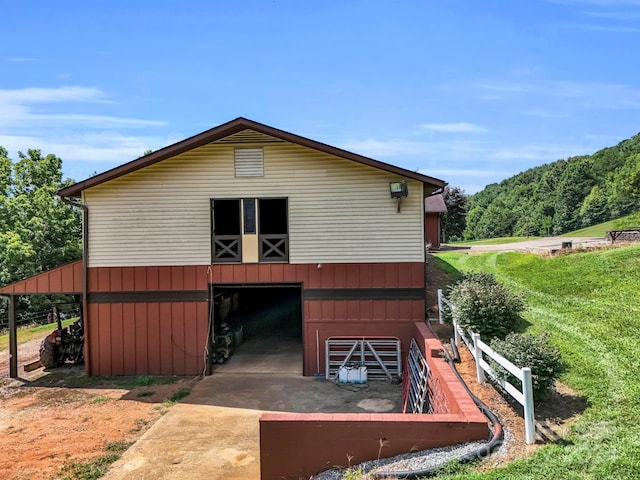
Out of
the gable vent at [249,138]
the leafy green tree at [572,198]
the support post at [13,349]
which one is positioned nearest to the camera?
the gable vent at [249,138]

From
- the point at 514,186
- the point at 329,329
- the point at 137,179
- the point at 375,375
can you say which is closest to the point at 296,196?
the point at 329,329

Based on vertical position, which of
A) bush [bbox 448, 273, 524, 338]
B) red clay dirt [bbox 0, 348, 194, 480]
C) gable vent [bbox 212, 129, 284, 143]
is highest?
gable vent [bbox 212, 129, 284, 143]

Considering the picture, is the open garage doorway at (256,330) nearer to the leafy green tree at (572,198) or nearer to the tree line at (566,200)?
the tree line at (566,200)

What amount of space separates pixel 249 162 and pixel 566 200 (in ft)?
217

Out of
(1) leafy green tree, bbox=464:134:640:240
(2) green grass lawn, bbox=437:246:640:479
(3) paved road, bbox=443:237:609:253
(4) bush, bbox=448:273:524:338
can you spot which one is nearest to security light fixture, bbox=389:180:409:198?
(4) bush, bbox=448:273:524:338

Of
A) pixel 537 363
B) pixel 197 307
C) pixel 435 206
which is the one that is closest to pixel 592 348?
pixel 537 363

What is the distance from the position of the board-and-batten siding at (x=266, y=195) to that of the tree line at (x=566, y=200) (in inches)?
1131

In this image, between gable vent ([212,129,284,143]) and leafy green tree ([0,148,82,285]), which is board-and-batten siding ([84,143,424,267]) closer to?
gable vent ([212,129,284,143])

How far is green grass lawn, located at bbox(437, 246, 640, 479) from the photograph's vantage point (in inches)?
160

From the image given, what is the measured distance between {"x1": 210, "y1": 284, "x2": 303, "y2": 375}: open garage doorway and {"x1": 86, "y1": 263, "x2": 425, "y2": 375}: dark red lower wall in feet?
1.51

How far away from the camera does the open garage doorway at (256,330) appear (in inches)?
468

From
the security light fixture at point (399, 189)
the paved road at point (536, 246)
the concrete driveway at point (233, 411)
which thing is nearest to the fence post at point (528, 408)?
the concrete driveway at point (233, 411)

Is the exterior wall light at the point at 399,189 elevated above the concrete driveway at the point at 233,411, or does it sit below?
above

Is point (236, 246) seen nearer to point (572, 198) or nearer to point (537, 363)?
point (537, 363)
